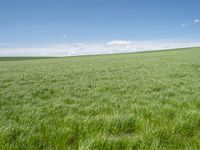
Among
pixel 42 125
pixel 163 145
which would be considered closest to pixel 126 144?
pixel 163 145

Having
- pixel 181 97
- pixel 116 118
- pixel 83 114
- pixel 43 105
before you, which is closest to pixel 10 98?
pixel 43 105

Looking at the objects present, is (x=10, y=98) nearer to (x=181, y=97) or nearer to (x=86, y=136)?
(x=86, y=136)

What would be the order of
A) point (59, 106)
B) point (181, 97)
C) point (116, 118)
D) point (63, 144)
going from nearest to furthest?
point (63, 144)
point (116, 118)
point (59, 106)
point (181, 97)

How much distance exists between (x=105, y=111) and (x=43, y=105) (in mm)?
1931

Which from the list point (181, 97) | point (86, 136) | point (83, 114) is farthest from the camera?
point (181, 97)

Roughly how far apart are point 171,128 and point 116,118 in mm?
1132

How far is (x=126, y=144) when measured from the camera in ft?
10.3

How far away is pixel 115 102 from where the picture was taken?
19.2 ft

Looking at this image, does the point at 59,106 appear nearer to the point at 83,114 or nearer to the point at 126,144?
the point at 83,114

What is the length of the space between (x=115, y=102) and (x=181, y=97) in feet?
7.77

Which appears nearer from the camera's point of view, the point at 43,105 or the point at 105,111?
the point at 105,111

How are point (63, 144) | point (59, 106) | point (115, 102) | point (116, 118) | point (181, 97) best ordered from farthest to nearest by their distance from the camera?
point (181, 97)
point (115, 102)
point (59, 106)
point (116, 118)
point (63, 144)

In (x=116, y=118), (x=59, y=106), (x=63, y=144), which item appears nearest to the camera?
(x=63, y=144)

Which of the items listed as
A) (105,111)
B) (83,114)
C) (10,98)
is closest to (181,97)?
(105,111)
